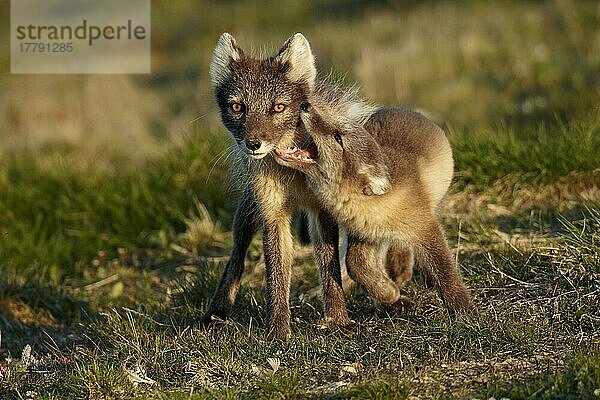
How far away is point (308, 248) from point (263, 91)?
229 cm

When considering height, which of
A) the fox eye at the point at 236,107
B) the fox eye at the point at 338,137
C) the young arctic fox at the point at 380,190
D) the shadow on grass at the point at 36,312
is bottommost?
the shadow on grass at the point at 36,312

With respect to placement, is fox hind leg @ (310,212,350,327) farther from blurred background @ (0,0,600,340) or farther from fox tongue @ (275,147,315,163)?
blurred background @ (0,0,600,340)

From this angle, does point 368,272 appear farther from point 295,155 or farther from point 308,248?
point 308,248

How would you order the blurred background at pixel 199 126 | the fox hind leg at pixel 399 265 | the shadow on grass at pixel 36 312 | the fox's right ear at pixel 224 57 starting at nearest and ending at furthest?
the fox's right ear at pixel 224 57 < the fox hind leg at pixel 399 265 < the shadow on grass at pixel 36 312 < the blurred background at pixel 199 126

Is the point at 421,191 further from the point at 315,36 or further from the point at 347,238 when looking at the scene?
the point at 315,36

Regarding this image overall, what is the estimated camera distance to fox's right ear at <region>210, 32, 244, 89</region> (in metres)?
5.66

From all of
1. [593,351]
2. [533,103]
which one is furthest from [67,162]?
[593,351]

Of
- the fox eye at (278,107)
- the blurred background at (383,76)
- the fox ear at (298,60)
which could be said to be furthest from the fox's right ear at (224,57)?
the blurred background at (383,76)

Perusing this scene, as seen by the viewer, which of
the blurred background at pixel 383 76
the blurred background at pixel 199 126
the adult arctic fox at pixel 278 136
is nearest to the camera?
the adult arctic fox at pixel 278 136

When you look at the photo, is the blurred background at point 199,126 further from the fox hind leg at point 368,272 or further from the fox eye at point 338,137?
the fox eye at point 338,137

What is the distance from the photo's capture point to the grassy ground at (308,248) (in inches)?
193

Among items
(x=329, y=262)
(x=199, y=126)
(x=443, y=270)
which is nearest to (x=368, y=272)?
(x=329, y=262)

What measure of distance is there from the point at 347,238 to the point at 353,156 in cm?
85

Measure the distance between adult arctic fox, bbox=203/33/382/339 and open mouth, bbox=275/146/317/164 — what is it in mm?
23
